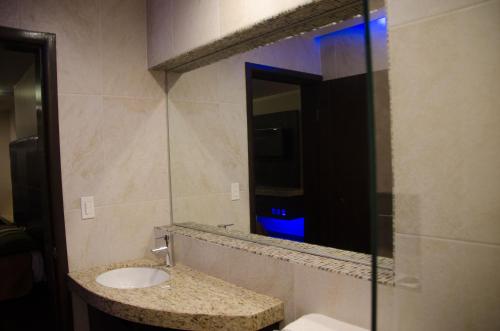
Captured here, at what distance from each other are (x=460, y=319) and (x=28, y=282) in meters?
4.00

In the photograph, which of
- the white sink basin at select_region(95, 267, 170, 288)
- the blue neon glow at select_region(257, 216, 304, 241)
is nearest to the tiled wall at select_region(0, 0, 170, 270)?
the white sink basin at select_region(95, 267, 170, 288)

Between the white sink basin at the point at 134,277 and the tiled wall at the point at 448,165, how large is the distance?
4.47ft

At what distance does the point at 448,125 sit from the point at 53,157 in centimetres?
170

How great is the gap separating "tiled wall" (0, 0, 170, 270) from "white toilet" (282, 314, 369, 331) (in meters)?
1.16

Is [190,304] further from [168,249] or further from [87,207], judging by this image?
[87,207]

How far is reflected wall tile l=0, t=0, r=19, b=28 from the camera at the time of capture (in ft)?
5.36

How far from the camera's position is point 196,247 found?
69.4 inches

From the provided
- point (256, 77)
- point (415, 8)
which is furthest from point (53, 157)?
point (415, 8)

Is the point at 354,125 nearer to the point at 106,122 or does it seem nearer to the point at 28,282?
the point at 106,122

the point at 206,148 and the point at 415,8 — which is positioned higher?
the point at 415,8

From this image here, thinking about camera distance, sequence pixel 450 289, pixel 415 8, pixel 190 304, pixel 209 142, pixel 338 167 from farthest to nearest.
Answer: pixel 209 142, pixel 338 167, pixel 190 304, pixel 415 8, pixel 450 289

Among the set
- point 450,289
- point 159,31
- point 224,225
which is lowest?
point 224,225

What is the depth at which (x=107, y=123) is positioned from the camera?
1.90 metres

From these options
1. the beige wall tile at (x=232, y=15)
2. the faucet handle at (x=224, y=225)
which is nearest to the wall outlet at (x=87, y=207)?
the faucet handle at (x=224, y=225)
